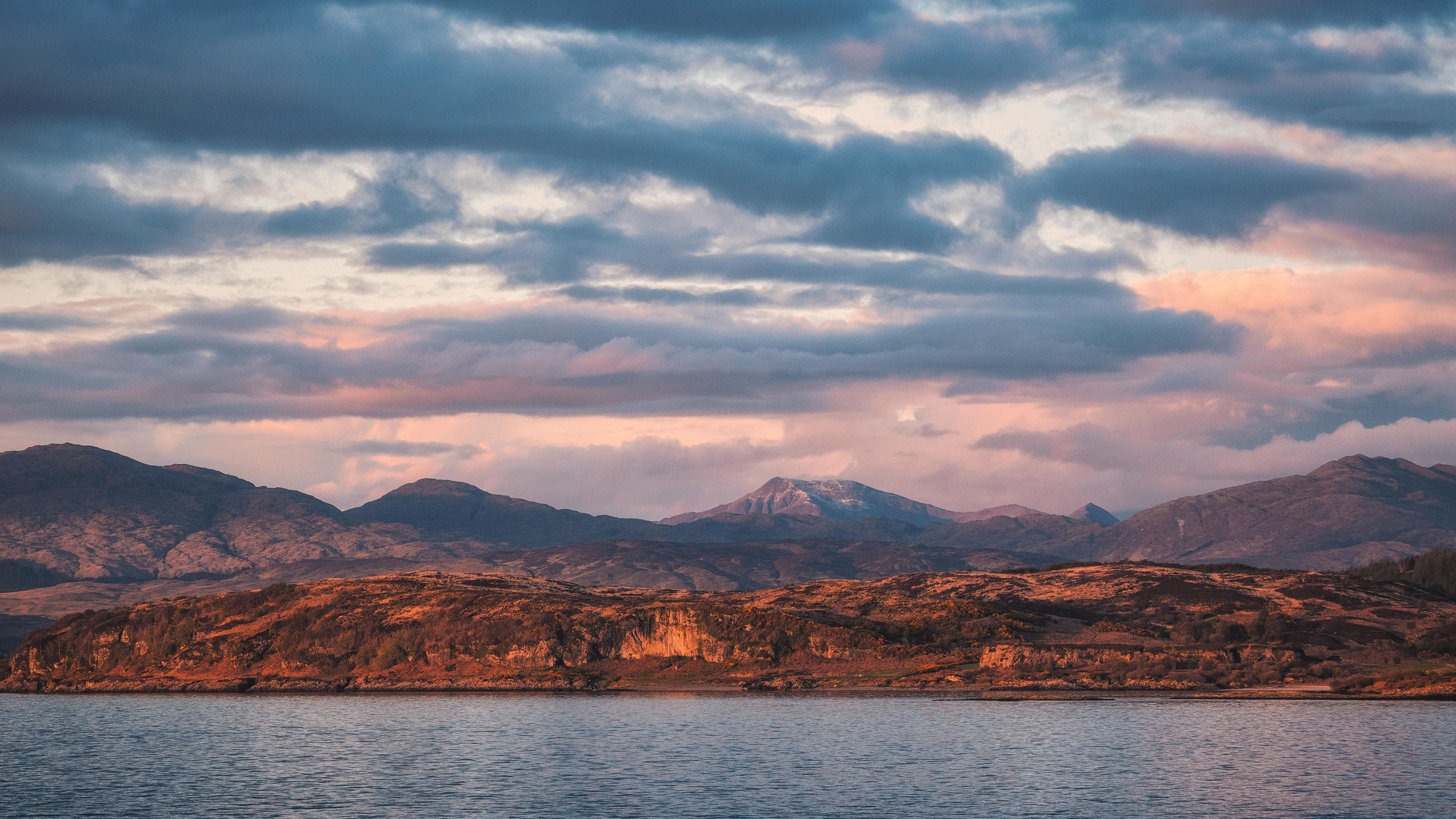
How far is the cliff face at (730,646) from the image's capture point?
502ft

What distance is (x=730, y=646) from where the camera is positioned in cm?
16812

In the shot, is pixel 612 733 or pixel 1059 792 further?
pixel 612 733

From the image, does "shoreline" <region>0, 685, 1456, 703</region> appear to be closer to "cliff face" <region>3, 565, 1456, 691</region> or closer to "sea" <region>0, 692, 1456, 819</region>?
"cliff face" <region>3, 565, 1456, 691</region>

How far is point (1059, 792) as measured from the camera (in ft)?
226

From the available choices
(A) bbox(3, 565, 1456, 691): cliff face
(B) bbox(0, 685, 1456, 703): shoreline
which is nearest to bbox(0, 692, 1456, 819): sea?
(B) bbox(0, 685, 1456, 703): shoreline

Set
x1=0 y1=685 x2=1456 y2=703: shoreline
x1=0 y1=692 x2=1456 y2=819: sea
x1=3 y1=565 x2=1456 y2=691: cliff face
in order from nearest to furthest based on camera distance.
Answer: x1=0 y1=692 x2=1456 y2=819: sea < x1=0 y1=685 x2=1456 y2=703: shoreline < x1=3 y1=565 x2=1456 y2=691: cliff face

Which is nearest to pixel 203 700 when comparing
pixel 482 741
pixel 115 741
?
pixel 115 741

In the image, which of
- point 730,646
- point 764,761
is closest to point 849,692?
point 730,646

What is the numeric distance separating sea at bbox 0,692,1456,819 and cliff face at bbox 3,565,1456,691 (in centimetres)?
2374

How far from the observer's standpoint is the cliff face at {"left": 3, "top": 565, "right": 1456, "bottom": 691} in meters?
153

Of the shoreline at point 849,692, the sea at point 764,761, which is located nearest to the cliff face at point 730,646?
the shoreline at point 849,692

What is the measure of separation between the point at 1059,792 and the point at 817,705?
205 ft

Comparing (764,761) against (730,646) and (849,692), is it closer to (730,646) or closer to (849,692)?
(849,692)

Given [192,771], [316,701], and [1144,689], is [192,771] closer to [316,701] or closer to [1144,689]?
[316,701]
